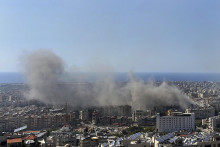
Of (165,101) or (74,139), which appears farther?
(165,101)

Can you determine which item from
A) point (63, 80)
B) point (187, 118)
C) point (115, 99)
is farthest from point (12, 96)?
point (187, 118)

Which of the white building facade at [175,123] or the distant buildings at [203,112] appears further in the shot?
the distant buildings at [203,112]

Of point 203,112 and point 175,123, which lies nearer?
point 175,123

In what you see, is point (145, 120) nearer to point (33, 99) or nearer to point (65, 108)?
point (65, 108)

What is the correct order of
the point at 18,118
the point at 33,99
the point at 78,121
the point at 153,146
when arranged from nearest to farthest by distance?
the point at 153,146, the point at 18,118, the point at 78,121, the point at 33,99

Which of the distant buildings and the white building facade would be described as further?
the distant buildings

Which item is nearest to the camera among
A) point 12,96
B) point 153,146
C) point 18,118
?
point 153,146

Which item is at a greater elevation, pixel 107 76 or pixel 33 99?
pixel 107 76

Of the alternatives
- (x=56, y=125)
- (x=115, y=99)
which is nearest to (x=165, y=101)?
(x=115, y=99)
